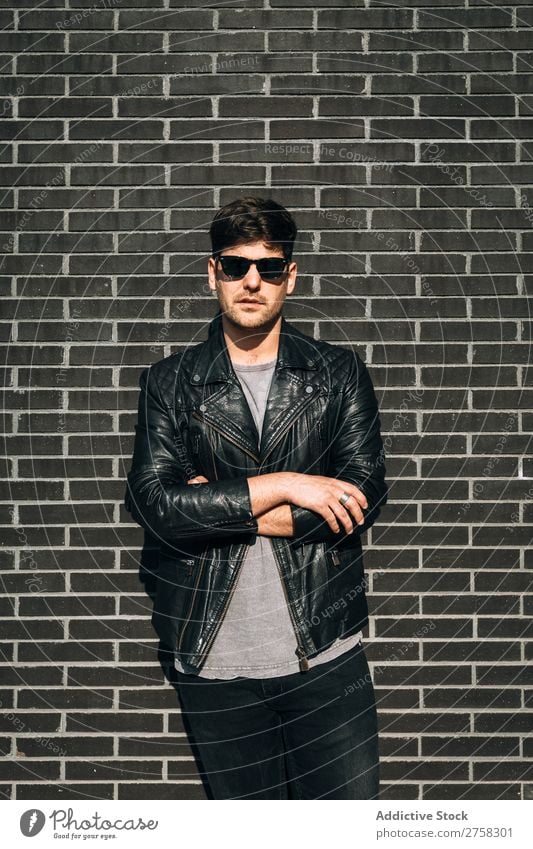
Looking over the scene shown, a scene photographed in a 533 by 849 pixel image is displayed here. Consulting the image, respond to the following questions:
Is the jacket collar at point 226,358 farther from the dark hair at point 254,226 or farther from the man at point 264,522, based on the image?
the dark hair at point 254,226

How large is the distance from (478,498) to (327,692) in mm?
1330

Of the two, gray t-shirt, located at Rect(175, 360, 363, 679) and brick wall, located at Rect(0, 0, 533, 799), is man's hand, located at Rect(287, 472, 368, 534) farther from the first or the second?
brick wall, located at Rect(0, 0, 533, 799)

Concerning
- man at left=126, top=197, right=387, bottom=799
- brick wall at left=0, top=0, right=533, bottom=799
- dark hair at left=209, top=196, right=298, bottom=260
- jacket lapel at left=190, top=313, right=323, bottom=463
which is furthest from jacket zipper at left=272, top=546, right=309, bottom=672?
dark hair at left=209, top=196, right=298, bottom=260

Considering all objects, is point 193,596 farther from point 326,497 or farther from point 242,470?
point 326,497

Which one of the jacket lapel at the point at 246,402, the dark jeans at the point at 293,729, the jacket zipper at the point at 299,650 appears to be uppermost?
the jacket lapel at the point at 246,402

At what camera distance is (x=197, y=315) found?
3.94m

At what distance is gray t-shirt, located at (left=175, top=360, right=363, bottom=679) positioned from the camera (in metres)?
2.98

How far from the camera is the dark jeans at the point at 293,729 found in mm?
3039

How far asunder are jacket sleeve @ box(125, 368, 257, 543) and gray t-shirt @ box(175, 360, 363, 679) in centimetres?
15

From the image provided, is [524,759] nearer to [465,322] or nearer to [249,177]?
[465,322]

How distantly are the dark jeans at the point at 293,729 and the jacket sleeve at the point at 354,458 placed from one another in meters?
0.48
